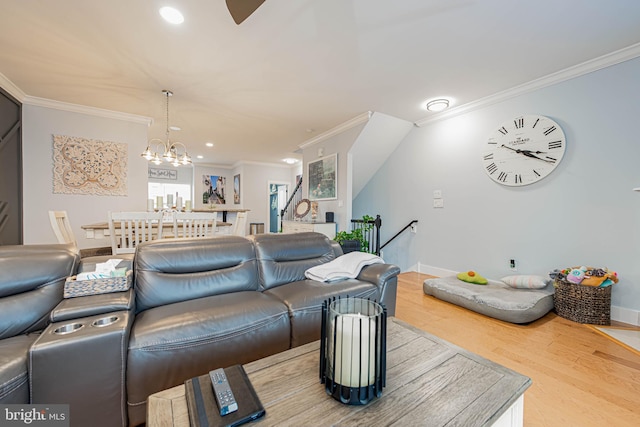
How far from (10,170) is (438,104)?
5.65 meters

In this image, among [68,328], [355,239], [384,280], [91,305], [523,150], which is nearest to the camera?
[68,328]

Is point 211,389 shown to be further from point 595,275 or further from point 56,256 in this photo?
point 595,275

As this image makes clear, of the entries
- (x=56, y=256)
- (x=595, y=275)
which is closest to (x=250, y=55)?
(x=56, y=256)

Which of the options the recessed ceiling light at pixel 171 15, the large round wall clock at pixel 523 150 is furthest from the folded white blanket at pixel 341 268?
the recessed ceiling light at pixel 171 15

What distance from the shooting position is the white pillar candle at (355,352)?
0.81 metres

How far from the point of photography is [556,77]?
268 centimetres

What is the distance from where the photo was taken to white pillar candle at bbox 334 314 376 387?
805 millimetres

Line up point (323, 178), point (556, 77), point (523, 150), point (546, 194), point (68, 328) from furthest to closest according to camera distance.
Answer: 1. point (323, 178)
2. point (523, 150)
3. point (546, 194)
4. point (556, 77)
5. point (68, 328)

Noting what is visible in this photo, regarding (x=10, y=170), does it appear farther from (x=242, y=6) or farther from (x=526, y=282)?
(x=526, y=282)

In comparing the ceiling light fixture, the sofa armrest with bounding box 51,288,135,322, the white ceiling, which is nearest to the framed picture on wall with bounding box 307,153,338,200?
the white ceiling

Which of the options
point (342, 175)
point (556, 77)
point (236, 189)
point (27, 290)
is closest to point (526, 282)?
point (556, 77)

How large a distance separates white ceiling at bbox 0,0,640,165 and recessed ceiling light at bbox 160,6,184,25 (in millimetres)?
40

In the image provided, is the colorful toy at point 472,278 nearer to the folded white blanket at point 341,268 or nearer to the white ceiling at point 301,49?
the folded white blanket at point 341,268

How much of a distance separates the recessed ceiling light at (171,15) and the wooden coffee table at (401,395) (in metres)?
2.43
